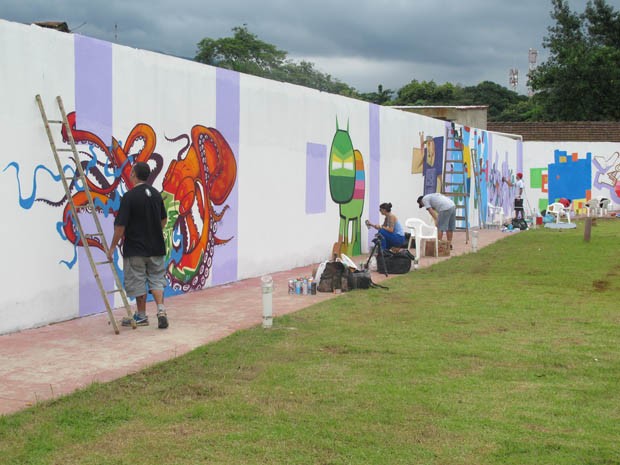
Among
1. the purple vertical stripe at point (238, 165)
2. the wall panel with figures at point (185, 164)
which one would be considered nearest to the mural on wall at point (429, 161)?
the wall panel with figures at point (185, 164)

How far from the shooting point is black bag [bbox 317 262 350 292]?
1149cm

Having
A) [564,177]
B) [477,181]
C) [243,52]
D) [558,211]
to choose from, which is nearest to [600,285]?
[558,211]

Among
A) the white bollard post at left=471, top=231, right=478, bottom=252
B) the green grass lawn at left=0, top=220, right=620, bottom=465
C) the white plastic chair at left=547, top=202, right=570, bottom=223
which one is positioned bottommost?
the green grass lawn at left=0, top=220, right=620, bottom=465

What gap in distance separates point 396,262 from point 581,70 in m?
39.5

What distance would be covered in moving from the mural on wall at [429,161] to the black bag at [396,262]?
764 centimetres

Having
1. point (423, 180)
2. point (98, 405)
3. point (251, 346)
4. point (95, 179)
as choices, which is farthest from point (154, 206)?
point (423, 180)

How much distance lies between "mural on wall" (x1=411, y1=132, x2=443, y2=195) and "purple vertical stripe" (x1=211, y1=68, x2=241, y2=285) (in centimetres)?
948

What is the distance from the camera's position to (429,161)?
2244cm

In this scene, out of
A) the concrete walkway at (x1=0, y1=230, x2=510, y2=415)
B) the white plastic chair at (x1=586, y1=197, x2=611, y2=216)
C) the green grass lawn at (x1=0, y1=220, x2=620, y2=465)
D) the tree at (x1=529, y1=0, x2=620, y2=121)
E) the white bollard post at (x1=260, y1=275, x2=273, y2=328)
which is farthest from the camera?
the tree at (x1=529, y1=0, x2=620, y2=121)

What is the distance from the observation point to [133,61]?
9.98m

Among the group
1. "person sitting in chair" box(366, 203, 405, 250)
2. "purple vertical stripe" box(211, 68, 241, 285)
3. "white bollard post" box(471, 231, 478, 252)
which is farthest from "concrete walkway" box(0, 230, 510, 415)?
"white bollard post" box(471, 231, 478, 252)

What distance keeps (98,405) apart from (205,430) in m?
0.96

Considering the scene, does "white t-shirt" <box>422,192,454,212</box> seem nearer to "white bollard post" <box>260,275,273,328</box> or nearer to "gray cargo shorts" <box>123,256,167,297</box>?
"white bollard post" <box>260,275,273,328</box>

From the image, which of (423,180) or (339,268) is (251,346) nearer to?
(339,268)
